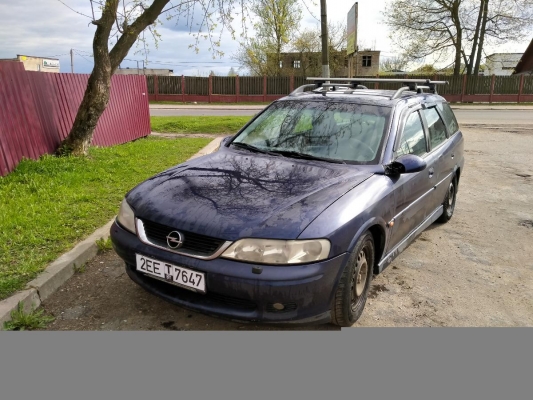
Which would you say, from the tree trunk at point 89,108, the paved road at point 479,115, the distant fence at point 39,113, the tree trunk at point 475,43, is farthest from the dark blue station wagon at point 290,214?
the tree trunk at point 475,43

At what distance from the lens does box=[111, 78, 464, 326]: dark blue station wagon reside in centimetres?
256

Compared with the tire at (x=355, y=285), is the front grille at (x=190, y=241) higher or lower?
higher

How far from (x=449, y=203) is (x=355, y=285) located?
9.77 feet

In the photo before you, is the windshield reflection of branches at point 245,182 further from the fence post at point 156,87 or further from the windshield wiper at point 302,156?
the fence post at point 156,87

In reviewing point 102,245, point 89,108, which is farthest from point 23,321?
point 89,108

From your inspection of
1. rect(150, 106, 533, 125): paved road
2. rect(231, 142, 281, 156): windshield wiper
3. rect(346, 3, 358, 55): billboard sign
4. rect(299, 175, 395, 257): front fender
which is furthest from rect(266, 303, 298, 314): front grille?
rect(150, 106, 533, 125): paved road

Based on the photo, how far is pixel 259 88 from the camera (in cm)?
3127

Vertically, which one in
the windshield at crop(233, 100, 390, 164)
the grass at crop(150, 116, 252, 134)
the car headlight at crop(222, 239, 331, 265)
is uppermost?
the windshield at crop(233, 100, 390, 164)

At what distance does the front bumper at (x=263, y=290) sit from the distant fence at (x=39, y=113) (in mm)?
5110

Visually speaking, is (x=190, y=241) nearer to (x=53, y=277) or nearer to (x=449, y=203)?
(x=53, y=277)

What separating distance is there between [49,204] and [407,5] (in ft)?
112

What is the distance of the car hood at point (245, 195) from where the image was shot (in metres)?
2.64

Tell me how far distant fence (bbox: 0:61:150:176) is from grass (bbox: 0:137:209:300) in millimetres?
342

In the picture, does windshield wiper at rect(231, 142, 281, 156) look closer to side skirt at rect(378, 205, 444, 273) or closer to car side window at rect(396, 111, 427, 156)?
car side window at rect(396, 111, 427, 156)
